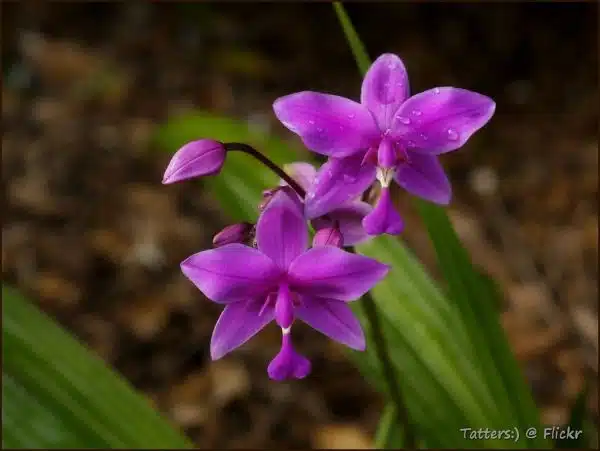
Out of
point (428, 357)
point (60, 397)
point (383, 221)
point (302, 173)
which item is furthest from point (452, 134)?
point (60, 397)

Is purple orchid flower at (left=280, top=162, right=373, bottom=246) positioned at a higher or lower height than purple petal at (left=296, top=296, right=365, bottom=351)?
higher

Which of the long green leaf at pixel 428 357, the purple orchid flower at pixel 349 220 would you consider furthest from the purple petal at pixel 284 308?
the long green leaf at pixel 428 357

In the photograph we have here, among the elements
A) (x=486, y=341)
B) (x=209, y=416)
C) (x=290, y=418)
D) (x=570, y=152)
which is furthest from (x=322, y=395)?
(x=570, y=152)

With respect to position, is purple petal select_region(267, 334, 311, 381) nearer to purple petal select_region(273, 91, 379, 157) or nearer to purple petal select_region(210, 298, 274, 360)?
purple petal select_region(210, 298, 274, 360)

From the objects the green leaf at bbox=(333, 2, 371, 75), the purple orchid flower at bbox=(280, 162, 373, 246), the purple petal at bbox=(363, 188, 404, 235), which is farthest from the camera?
the green leaf at bbox=(333, 2, 371, 75)

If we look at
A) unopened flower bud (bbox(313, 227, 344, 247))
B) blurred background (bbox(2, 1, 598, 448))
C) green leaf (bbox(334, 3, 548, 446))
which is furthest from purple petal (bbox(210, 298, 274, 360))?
blurred background (bbox(2, 1, 598, 448))

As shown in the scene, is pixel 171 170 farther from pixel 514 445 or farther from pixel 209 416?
pixel 209 416

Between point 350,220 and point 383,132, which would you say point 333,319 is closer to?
point 350,220
